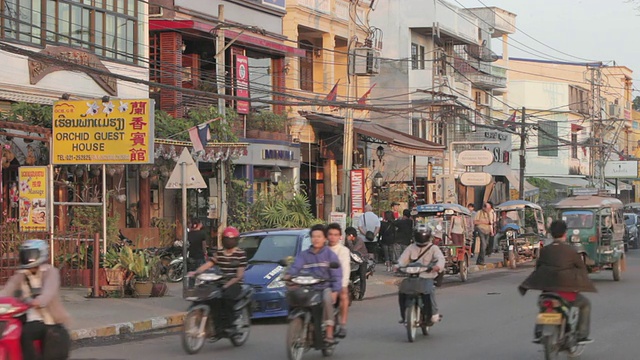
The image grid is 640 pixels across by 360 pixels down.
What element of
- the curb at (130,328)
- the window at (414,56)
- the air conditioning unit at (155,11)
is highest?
the window at (414,56)

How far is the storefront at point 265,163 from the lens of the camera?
30203 mm

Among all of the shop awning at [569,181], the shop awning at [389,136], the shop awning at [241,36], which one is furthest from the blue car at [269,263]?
the shop awning at [569,181]

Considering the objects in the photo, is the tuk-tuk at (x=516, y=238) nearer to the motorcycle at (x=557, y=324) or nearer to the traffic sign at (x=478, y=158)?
the traffic sign at (x=478, y=158)

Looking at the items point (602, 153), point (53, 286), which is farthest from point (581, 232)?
point (602, 153)

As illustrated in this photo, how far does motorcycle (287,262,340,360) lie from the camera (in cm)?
1095

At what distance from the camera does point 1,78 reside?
71.6ft

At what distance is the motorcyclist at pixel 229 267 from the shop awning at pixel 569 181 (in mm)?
55851

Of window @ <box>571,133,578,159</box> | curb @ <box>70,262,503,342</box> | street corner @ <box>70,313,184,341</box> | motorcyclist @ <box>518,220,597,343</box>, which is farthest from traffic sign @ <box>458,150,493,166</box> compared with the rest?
window @ <box>571,133,578,159</box>

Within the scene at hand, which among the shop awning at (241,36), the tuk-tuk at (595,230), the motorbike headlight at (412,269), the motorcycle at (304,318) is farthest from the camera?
the shop awning at (241,36)

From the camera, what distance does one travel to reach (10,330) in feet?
25.6

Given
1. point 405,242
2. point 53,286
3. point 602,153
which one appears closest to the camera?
point 53,286

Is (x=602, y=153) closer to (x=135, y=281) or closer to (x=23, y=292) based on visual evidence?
(x=135, y=281)

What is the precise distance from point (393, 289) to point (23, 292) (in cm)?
1506

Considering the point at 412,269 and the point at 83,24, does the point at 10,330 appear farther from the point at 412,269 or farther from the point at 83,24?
the point at 83,24
